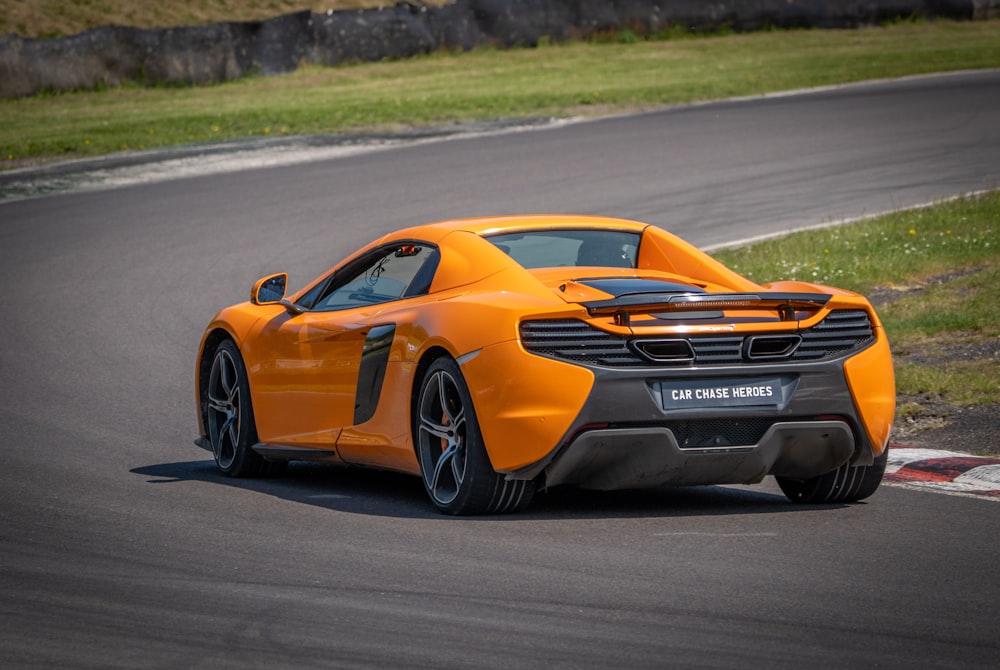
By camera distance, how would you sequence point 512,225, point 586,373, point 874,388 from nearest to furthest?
point 586,373 → point 874,388 → point 512,225

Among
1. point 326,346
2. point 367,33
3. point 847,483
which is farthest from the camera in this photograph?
point 367,33

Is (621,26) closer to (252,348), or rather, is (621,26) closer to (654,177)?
(654,177)

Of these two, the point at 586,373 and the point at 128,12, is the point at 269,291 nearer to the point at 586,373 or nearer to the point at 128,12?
the point at 586,373

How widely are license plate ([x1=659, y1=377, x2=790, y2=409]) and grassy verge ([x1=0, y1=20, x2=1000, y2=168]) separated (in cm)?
1936

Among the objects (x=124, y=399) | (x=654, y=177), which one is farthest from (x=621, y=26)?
(x=124, y=399)

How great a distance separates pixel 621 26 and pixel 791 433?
32.9 metres

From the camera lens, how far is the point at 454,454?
6.84m

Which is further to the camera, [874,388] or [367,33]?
[367,33]

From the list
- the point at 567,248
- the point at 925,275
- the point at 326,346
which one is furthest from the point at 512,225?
the point at 925,275

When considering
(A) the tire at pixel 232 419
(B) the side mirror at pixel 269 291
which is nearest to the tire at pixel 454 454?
(A) the tire at pixel 232 419

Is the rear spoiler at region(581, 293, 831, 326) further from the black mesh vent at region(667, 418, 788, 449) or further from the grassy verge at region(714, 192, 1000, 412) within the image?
the grassy verge at region(714, 192, 1000, 412)

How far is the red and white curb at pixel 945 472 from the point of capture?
291 inches

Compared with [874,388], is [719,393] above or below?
above

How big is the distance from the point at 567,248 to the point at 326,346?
124 centimetres
